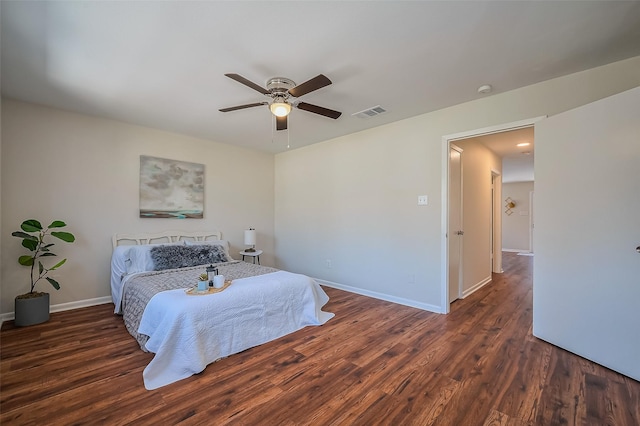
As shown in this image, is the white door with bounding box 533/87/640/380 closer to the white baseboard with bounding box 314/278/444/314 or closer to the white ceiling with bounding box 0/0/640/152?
the white ceiling with bounding box 0/0/640/152

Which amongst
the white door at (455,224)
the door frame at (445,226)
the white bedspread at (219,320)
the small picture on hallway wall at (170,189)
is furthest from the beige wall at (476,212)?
the small picture on hallway wall at (170,189)

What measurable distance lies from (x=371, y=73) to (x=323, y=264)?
3286 millimetres

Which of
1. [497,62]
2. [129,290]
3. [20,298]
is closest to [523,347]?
[497,62]

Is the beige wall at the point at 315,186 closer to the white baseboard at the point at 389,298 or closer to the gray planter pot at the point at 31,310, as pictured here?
the white baseboard at the point at 389,298

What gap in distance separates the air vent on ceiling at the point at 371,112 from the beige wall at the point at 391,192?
477 millimetres

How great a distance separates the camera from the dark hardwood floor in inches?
66.9

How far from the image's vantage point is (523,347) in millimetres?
2592

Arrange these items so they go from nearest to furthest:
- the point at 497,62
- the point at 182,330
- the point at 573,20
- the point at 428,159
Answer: the point at 573,20, the point at 182,330, the point at 497,62, the point at 428,159

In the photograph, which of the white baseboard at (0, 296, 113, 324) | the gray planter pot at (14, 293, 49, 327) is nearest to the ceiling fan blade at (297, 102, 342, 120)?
the gray planter pot at (14, 293, 49, 327)

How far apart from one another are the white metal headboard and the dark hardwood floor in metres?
1.20

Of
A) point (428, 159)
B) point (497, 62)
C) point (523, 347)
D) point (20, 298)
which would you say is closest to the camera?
point (497, 62)

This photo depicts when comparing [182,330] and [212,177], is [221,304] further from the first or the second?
[212,177]

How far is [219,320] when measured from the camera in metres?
2.41

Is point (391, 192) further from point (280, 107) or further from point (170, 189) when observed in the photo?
point (170, 189)
